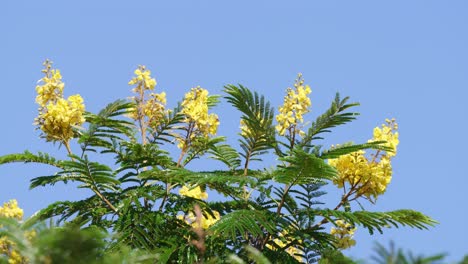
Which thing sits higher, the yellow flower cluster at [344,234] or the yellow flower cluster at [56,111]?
the yellow flower cluster at [56,111]

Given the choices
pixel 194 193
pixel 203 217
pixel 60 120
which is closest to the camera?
pixel 60 120

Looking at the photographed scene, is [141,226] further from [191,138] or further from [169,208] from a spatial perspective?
[191,138]

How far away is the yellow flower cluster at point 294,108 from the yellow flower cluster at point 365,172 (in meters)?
0.45

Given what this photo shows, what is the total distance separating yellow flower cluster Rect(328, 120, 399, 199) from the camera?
5.98m

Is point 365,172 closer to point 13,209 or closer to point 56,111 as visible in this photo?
point 56,111

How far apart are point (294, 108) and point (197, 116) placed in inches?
35.0

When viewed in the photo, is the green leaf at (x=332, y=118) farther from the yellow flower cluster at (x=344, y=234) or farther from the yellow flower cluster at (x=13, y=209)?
the yellow flower cluster at (x=13, y=209)

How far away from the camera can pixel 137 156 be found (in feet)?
19.9

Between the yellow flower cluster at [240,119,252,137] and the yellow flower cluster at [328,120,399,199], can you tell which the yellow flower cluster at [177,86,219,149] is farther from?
the yellow flower cluster at [328,120,399,199]

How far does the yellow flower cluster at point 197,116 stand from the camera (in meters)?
6.57

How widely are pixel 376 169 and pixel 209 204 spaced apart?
4.75 ft

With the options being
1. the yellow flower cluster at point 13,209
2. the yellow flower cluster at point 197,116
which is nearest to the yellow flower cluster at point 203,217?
the yellow flower cluster at point 197,116

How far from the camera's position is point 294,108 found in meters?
6.22

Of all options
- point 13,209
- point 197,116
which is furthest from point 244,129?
point 13,209
